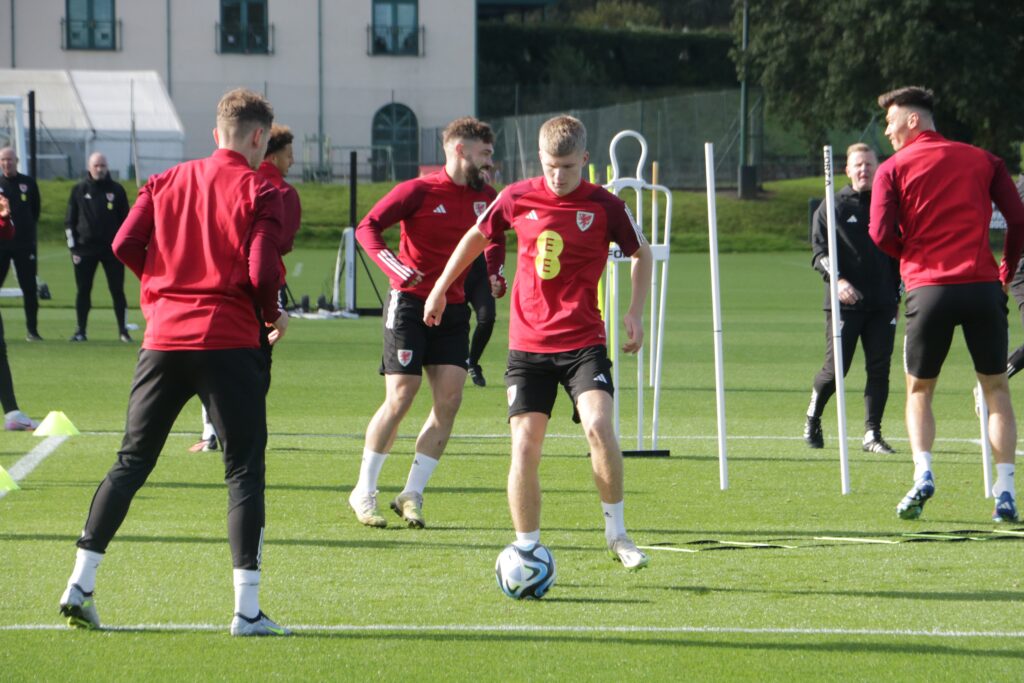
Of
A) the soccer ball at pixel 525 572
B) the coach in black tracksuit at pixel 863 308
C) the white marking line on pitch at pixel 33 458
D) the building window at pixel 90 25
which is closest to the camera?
the soccer ball at pixel 525 572

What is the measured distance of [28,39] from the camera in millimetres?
53250

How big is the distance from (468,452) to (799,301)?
661 inches

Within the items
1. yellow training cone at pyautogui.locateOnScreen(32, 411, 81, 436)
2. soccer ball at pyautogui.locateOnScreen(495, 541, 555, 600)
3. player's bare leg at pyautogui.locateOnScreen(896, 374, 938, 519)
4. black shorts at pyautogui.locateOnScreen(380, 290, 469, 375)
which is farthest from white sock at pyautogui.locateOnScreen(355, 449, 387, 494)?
yellow training cone at pyautogui.locateOnScreen(32, 411, 81, 436)

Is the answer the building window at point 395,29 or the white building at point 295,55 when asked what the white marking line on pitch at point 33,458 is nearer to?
the white building at point 295,55

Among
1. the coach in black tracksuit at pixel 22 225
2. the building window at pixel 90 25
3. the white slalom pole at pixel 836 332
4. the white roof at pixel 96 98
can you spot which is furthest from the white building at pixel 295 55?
the white slalom pole at pixel 836 332

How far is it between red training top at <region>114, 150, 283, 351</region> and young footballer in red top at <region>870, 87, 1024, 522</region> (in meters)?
3.61

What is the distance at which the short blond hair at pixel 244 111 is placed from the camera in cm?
554

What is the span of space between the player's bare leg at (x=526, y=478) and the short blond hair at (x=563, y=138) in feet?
3.68

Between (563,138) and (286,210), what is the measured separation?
165cm

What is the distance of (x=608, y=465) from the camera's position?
652cm

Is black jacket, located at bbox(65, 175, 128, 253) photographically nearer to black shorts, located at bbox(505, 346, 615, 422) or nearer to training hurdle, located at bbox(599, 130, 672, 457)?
training hurdle, located at bbox(599, 130, 672, 457)

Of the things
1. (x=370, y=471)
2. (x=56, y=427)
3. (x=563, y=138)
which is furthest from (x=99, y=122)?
(x=563, y=138)

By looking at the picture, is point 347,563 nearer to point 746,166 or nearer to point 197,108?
point 746,166

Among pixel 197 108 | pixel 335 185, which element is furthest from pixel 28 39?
pixel 335 185
